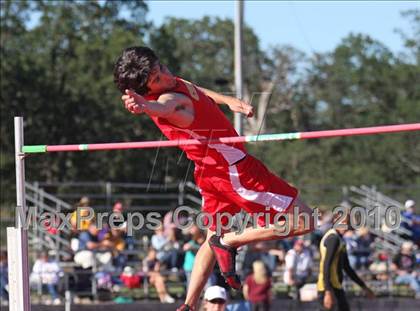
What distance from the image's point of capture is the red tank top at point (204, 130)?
636 centimetres

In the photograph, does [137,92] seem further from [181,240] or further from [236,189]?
[181,240]

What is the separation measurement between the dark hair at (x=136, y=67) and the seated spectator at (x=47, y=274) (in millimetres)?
8797

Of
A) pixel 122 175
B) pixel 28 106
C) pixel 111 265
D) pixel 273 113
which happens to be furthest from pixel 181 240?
pixel 273 113

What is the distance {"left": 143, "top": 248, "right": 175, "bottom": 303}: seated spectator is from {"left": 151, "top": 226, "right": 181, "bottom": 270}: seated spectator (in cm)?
→ 10

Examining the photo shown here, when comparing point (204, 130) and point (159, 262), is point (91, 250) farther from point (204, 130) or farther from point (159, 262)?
point (204, 130)

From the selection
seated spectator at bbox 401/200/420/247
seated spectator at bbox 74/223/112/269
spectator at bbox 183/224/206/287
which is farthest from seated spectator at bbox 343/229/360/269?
seated spectator at bbox 74/223/112/269

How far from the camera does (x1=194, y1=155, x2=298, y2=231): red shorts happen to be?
6.56 meters

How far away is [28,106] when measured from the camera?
32594 mm

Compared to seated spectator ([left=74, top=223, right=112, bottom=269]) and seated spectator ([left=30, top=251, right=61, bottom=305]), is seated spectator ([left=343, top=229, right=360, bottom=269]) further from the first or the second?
seated spectator ([left=30, top=251, right=61, bottom=305])

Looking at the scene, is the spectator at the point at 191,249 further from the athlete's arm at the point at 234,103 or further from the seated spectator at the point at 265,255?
the athlete's arm at the point at 234,103

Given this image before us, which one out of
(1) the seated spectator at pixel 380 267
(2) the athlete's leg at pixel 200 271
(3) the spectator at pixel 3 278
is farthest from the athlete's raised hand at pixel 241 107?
(1) the seated spectator at pixel 380 267

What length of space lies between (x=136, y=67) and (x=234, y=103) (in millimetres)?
768

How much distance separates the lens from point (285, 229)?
6.54 m

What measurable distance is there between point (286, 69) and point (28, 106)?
71.3 ft
